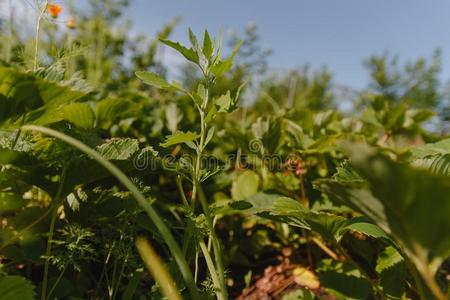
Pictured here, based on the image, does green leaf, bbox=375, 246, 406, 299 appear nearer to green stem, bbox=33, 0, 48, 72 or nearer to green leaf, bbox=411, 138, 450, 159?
green leaf, bbox=411, 138, 450, 159

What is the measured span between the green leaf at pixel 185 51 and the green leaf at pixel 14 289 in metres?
0.43

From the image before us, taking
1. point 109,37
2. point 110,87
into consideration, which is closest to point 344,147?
point 110,87

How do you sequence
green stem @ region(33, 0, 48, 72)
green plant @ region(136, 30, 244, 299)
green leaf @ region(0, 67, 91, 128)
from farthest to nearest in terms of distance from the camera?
1. green stem @ region(33, 0, 48, 72)
2. green plant @ region(136, 30, 244, 299)
3. green leaf @ region(0, 67, 91, 128)

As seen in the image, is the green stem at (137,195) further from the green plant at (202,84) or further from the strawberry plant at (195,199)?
the green plant at (202,84)

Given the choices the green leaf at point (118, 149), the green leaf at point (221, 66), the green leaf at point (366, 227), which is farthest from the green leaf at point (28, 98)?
the green leaf at point (366, 227)

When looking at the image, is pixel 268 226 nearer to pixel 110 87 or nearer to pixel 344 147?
pixel 344 147

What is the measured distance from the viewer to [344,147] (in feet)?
1.17

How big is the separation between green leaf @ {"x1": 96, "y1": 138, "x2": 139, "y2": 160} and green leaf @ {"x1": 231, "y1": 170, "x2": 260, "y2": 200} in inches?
21.5

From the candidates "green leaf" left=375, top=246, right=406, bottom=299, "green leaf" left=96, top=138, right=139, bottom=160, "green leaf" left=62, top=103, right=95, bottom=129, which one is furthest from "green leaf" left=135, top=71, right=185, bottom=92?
"green leaf" left=375, top=246, right=406, bottom=299

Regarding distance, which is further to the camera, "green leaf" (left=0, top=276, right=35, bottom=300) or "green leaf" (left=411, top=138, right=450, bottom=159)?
"green leaf" (left=411, top=138, right=450, bottom=159)

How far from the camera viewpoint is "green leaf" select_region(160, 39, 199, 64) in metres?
0.62

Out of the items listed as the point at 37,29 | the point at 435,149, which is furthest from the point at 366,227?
the point at 37,29

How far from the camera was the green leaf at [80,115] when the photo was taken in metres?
0.94

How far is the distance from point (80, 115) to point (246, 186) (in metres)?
0.54
